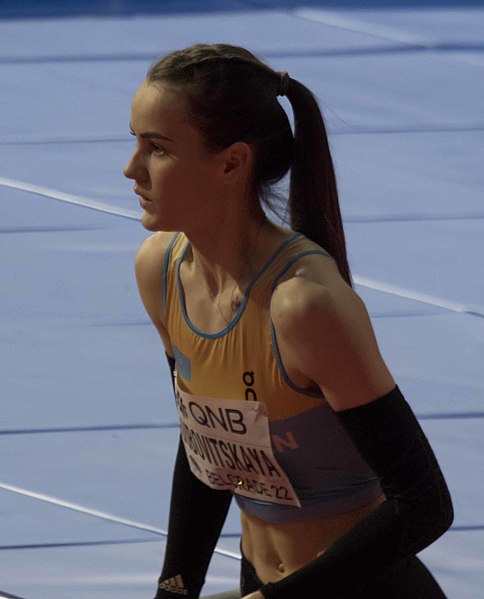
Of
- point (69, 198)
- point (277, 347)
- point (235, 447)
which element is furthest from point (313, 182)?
point (69, 198)

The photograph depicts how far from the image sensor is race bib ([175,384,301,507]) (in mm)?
1515

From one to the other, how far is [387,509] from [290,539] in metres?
0.18

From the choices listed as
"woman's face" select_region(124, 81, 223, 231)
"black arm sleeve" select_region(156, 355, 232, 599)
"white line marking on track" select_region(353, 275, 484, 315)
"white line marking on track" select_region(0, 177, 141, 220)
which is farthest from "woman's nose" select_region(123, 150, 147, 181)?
"white line marking on track" select_region(0, 177, 141, 220)

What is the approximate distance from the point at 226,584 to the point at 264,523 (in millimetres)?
797

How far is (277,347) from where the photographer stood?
1.46 metres

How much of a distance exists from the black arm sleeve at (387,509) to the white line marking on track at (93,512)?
3.27ft

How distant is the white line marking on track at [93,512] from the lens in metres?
2.49

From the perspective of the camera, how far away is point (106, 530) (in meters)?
2.55

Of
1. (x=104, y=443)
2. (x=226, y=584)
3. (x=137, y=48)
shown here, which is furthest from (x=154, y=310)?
(x=137, y=48)

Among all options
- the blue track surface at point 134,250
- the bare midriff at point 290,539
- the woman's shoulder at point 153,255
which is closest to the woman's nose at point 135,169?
the woman's shoulder at point 153,255

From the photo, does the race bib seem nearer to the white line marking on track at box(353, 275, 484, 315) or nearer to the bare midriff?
the bare midriff

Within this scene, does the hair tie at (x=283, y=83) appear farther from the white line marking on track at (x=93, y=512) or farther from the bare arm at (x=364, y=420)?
the white line marking on track at (x=93, y=512)

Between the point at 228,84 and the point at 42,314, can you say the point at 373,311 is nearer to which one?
the point at 42,314

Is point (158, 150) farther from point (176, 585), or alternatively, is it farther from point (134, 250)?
point (134, 250)
